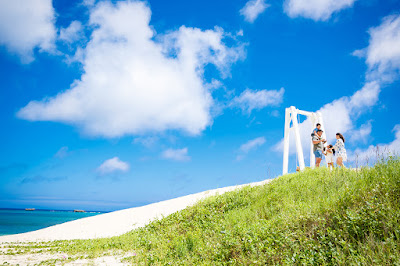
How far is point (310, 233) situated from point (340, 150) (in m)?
8.58

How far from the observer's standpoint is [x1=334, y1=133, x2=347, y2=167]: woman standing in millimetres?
12456

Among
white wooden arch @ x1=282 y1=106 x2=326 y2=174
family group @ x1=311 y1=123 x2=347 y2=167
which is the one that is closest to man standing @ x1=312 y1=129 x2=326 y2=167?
family group @ x1=311 y1=123 x2=347 y2=167

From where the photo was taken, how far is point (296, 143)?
672 inches

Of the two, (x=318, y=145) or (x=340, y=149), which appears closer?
(x=340, y=149)

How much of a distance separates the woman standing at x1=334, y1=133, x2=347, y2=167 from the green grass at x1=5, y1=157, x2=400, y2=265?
278 centimetres

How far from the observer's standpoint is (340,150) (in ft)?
41.5

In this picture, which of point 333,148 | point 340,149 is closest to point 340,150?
point 340,149

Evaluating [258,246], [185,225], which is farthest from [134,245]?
[258,246]

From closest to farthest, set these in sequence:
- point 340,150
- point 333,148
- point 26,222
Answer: point 340,150, point 333,148, point 26,222

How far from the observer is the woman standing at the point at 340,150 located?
12.5 metres

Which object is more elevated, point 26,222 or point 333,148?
point 333,148

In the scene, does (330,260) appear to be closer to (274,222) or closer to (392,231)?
(392,231)

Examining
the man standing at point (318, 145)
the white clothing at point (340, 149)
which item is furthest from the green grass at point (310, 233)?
the man standing at point (318, 145)

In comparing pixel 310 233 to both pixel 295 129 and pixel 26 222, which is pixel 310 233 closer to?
pixel 295 129
